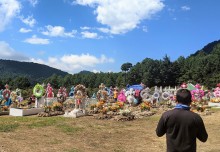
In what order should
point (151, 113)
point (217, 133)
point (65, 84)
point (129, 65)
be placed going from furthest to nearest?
point (65, 84), point (129, 65), point (151, 113), point (217, 133)

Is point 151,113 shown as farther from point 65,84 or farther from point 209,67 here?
point 65,84

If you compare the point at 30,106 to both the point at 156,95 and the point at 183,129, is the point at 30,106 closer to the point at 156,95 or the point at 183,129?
the point at 156,95

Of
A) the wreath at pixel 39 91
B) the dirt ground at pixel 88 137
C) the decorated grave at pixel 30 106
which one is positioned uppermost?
the wreath at pixel 39 91

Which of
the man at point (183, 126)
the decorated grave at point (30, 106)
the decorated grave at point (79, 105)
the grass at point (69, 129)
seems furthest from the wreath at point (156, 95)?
the man at point (183, 126)

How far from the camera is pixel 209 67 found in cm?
7631

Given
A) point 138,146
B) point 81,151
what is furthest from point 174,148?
point 138,146

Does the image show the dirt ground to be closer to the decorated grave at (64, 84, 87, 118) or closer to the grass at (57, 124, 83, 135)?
the grass at (57, 124, 83, 135)

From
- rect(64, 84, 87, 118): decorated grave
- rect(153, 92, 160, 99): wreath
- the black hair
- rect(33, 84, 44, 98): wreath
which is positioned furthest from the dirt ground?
rect(153, 92, 160, 99): wreath

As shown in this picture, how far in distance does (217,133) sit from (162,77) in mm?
74170

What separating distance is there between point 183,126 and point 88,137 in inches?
387

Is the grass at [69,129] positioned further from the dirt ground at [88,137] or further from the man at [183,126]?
the man at [183,126]

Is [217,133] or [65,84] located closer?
[217,133]

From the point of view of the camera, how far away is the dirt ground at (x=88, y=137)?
41.2ft

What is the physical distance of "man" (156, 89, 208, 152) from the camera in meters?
5.50
